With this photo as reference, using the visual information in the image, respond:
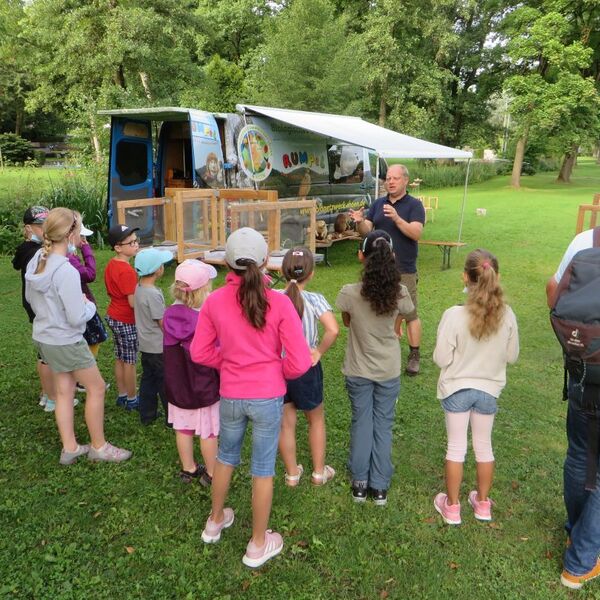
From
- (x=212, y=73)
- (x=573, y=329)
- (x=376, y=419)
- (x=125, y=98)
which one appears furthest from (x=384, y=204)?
(x=212, y=73)

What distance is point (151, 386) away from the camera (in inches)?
147

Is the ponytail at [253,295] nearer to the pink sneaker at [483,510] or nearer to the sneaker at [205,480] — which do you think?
the sneaker at [205,480]

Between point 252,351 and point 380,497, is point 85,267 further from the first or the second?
point 380,497

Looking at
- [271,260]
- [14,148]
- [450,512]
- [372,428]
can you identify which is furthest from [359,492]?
[14,148]

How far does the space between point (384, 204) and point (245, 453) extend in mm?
2422

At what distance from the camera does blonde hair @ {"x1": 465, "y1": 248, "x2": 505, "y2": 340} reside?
2660 mm

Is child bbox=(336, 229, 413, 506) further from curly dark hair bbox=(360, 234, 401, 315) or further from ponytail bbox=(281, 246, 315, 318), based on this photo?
ponytail bbox=(281, 246, 315, 318)

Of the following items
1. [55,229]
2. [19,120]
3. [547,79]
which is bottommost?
[55,229]

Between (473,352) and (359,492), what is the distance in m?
1.06

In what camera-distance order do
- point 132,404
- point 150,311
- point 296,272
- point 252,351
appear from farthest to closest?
point 132,404 < point 150,311 < point 296,272 < point 252,351

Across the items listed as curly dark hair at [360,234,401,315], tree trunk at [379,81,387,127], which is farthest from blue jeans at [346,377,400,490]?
tree trunk at [379,81,387,127]

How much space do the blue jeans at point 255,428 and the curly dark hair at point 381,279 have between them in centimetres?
74

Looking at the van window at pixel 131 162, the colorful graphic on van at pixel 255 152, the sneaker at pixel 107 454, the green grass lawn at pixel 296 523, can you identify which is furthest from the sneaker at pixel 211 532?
the van window at pixel 131 162

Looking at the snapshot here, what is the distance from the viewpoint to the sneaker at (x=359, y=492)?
3.09 meters
